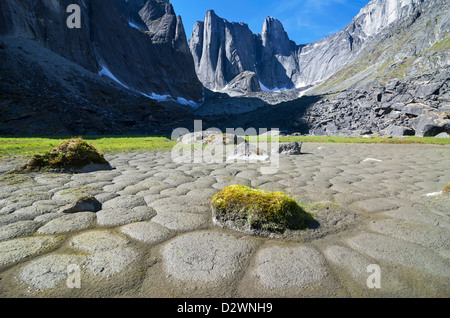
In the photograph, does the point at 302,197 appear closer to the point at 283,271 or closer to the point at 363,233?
the point at 363,233

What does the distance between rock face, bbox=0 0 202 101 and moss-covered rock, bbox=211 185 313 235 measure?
1796 inches

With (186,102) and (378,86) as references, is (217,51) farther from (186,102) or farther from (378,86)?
(378,86)

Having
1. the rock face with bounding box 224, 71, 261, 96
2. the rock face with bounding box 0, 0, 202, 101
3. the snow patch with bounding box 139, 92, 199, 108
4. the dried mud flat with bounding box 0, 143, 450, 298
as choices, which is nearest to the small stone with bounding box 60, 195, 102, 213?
the dried mud flat with bounding box 0, 143, 450, 298

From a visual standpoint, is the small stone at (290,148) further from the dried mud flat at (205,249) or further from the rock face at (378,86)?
the rock face at (378,86)

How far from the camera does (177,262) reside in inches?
66.3

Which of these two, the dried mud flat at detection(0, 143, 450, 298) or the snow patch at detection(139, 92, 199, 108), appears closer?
the dried mud flat at detection(0, 143, 450, 298)

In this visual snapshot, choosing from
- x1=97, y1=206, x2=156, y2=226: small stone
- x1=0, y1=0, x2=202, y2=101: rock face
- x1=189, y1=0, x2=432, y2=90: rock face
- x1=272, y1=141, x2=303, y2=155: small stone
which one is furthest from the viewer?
x1=189, y1=0, x2=432, y2=90: rock face

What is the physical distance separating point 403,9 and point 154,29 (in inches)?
5016

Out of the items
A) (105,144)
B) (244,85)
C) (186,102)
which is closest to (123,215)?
(105,144)

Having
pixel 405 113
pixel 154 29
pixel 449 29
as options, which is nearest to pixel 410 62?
pixel 449 29

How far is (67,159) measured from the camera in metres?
4.86

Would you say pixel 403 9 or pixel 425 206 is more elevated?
pixel 403 9

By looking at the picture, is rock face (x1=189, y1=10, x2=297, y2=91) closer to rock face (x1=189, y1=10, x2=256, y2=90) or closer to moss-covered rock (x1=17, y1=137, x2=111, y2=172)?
rock face (x1=189, y1=10, x2=256, y2=90)

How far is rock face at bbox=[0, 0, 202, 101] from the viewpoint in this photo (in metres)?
36.9
